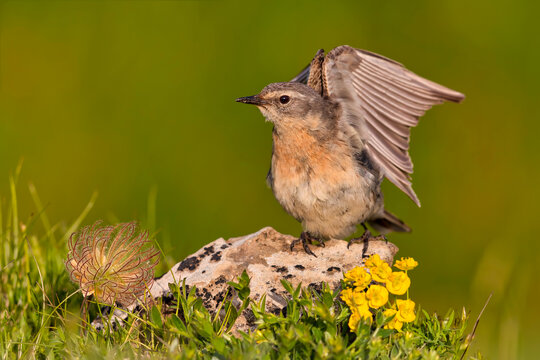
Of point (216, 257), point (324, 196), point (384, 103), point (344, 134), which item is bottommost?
point (216, 257)

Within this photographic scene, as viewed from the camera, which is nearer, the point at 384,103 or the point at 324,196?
the point at 324,196

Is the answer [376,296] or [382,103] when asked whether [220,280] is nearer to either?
[376,296]

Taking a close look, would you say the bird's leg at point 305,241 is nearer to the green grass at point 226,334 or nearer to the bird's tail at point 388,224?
the green grass at point 226,334

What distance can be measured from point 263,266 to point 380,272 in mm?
1034

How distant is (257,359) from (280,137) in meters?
2.60

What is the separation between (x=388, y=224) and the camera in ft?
22.7

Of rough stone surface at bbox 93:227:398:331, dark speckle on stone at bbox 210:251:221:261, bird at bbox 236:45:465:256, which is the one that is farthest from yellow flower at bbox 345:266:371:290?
bird at bbox 236:45:465:256

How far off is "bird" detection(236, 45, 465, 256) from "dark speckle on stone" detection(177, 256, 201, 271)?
1.01 meters

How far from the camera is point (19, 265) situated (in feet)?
17.5

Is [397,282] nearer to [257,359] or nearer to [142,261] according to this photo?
[257,359]

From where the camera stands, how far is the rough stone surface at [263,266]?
460 cm

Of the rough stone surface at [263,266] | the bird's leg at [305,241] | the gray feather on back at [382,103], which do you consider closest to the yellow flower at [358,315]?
the rough stone surface at [263,266]

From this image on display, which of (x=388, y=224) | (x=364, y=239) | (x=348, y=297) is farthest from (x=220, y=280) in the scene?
(x=388, y=224)

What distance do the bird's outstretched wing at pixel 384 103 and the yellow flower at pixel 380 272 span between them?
6.25 ft
